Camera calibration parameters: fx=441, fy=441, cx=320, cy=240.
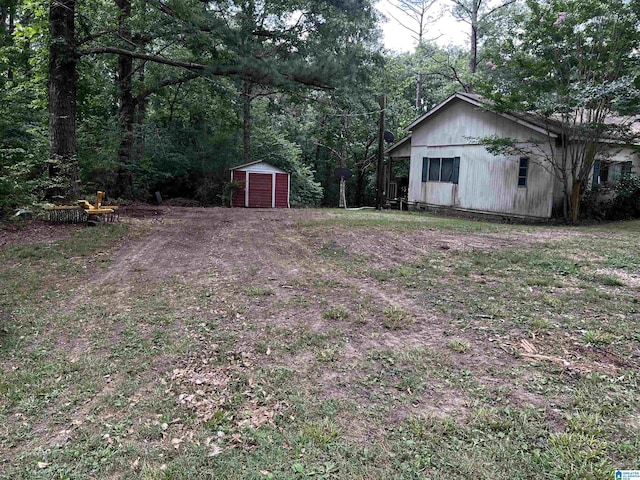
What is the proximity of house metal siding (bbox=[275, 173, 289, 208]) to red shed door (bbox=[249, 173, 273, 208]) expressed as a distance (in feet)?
1.06

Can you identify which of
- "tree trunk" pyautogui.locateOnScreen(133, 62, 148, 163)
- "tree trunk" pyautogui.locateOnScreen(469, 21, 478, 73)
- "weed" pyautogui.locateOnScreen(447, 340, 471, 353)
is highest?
"tree trunk" pyautogui.locateOnScreen(469, 21, 478, 73)

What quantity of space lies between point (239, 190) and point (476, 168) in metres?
9.80

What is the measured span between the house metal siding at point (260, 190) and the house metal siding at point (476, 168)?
6.41 meters

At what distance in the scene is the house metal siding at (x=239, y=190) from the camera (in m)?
19.3

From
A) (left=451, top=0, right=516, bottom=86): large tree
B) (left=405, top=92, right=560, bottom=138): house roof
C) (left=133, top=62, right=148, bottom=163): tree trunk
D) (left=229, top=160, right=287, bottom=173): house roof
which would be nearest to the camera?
(left=405, top=92, right=560, bottom=138): house roof

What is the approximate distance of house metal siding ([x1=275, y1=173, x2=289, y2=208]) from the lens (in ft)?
65.3

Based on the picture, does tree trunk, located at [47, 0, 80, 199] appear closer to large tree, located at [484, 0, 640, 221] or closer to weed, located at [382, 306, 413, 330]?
weed, located at [382, 306, 413, 330]

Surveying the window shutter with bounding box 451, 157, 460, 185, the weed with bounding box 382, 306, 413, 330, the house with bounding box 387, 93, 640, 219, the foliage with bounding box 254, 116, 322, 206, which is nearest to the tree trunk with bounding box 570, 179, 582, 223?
the house with bounding box 387, 93, 640, 219

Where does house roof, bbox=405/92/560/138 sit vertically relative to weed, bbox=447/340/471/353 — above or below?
above

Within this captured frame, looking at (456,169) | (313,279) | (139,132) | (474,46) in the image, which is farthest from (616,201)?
(474,46)

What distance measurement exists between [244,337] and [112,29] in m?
10.5

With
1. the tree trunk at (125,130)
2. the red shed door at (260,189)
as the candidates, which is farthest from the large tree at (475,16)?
the tree trunk at (125,130)

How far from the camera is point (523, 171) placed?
13656 mm

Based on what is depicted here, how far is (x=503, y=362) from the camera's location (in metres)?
3.16
